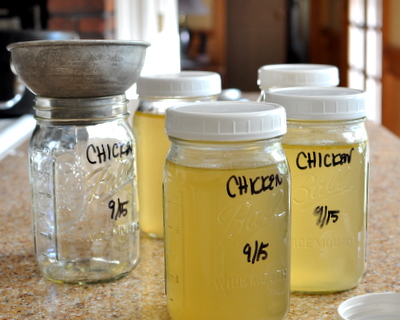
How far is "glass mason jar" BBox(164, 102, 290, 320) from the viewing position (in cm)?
47

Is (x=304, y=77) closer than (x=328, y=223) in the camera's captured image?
No

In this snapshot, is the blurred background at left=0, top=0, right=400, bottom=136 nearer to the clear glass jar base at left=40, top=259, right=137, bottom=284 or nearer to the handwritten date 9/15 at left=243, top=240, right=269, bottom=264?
the handwritten date 9/15 at left=243, top=240, right=269, bottom=264

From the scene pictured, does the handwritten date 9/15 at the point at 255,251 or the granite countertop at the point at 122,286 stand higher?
the handwritten date 9/15 at the point at 255,251

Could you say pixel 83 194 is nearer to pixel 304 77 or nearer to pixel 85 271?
pixel 85 271

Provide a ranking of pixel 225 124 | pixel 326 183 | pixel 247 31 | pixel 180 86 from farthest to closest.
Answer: pixel 247 31, pixel 180 86, pixel 326 183, pixel 225 124

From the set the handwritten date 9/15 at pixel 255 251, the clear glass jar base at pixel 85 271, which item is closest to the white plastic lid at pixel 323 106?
the handwritten date 9/15 at pixel 255 251

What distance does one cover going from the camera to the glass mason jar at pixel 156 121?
0.69 meters

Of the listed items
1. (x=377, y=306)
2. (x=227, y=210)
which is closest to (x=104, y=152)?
(x=227, y=210)

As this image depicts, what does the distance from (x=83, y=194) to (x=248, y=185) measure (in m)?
0.22

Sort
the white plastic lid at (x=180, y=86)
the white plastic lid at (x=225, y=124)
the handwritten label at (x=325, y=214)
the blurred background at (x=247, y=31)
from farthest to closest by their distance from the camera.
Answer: the blurred background at (x=247, y=31) < the white plastic lid at (x=180, y=86) < the handwritten label at (x=325, y=214) < the white plastic lid at (x=225, y=124)

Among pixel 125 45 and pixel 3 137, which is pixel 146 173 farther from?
pixel 3 137

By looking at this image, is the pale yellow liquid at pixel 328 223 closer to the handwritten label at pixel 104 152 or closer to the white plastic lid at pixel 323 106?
the white plastic lid at pixel 323 106

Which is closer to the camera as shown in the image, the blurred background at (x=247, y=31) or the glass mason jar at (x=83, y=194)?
the glass mason jar at (x=83, y=194)

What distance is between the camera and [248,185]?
0.48 m
